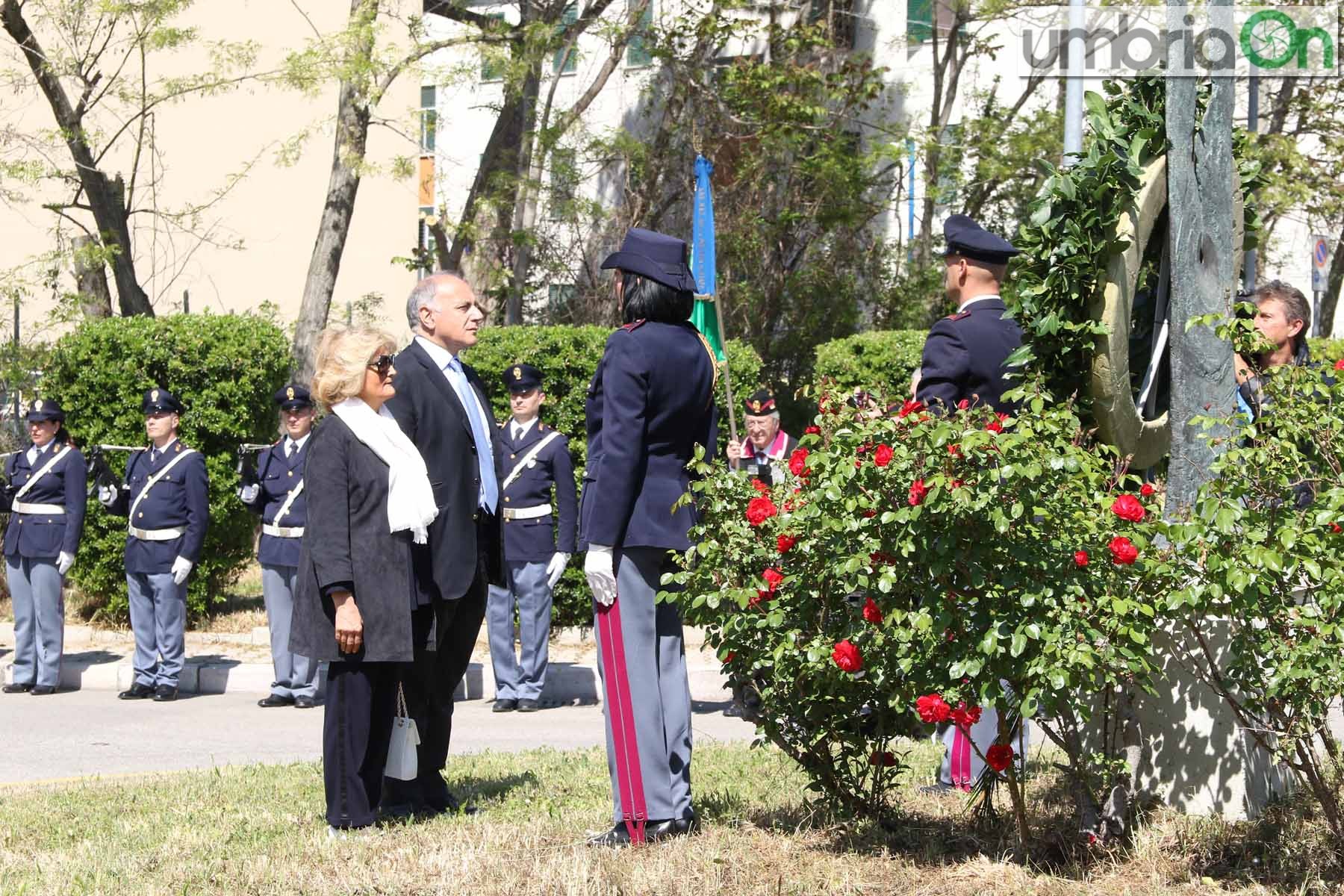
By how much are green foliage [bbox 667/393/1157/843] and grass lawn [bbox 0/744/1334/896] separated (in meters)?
0.38

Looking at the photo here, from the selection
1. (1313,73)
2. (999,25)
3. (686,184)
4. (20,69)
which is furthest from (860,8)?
(20,69)

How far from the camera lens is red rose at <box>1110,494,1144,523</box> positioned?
4176 millimetres

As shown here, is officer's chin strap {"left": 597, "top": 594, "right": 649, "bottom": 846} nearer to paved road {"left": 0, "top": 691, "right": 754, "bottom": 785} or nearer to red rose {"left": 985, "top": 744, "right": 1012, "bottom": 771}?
red rose {"left": 985, "top": 744, "right": 1012, "bottom": 771}

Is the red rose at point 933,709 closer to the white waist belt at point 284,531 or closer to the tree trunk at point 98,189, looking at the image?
the white waist belt at point 284,531

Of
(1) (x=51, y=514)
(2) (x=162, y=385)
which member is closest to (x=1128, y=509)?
(1) (x=51, y=514)

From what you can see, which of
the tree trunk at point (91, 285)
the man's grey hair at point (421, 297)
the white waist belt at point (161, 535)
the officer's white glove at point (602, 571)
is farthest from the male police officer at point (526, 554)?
the tree trunk at point (91, 285)

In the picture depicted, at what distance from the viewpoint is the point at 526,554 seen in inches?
406

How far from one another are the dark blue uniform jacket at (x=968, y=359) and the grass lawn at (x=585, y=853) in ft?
4.81

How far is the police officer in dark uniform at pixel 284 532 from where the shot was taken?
10367mm

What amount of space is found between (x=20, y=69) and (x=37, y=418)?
7748 millimetres

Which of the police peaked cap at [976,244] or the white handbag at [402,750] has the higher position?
the police peaked cap at [976,244]

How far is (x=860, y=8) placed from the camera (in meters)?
22.7

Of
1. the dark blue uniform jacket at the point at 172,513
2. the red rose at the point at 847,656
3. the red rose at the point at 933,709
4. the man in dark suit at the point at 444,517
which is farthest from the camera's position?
the dark blue uniform jacket at the point at 172,513

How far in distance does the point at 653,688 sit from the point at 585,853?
605 mm
